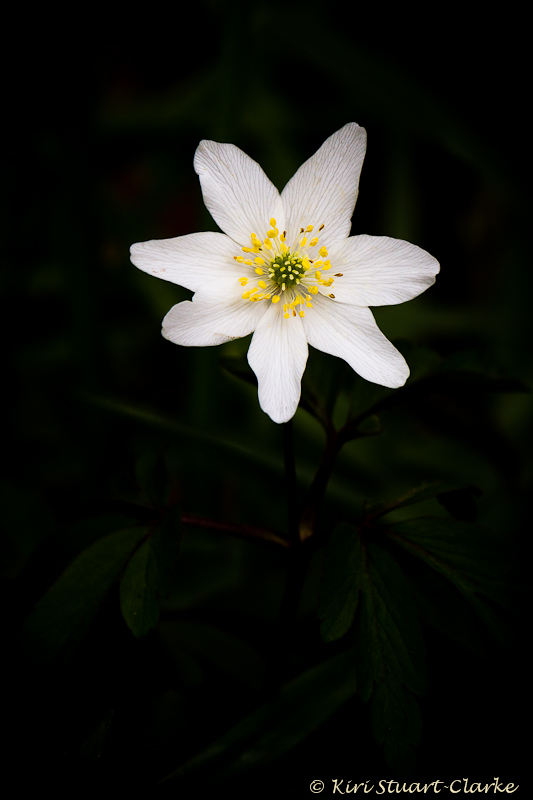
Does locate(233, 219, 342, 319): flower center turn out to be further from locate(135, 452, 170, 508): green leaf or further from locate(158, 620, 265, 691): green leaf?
locate(158, 620, 265, 691): green leaf

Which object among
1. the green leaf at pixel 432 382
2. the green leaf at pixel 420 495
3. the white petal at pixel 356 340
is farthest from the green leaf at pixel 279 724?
the white petal at pixel 356 340

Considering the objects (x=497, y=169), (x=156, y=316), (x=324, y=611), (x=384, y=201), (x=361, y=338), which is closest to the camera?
(x=324, y=611)

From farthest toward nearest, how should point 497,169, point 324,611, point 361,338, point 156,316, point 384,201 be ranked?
point 384,201 < point 156,316 < point 497,169 < point 361,338 < point 324,611

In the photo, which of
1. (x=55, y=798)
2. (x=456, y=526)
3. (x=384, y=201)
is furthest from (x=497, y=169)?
(x=55, y=798)

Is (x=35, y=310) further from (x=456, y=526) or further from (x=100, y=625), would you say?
(x=456, y=526)

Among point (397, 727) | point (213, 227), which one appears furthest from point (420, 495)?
point (213, 227)

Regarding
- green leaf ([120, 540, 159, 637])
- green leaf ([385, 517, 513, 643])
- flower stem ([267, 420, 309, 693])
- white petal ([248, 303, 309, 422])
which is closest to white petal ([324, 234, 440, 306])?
white petal ([248, 303, 309, 422])

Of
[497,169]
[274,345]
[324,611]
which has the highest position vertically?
[497,169]

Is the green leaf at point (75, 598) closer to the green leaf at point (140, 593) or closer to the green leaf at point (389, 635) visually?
the green leaf at point (140, 593)
